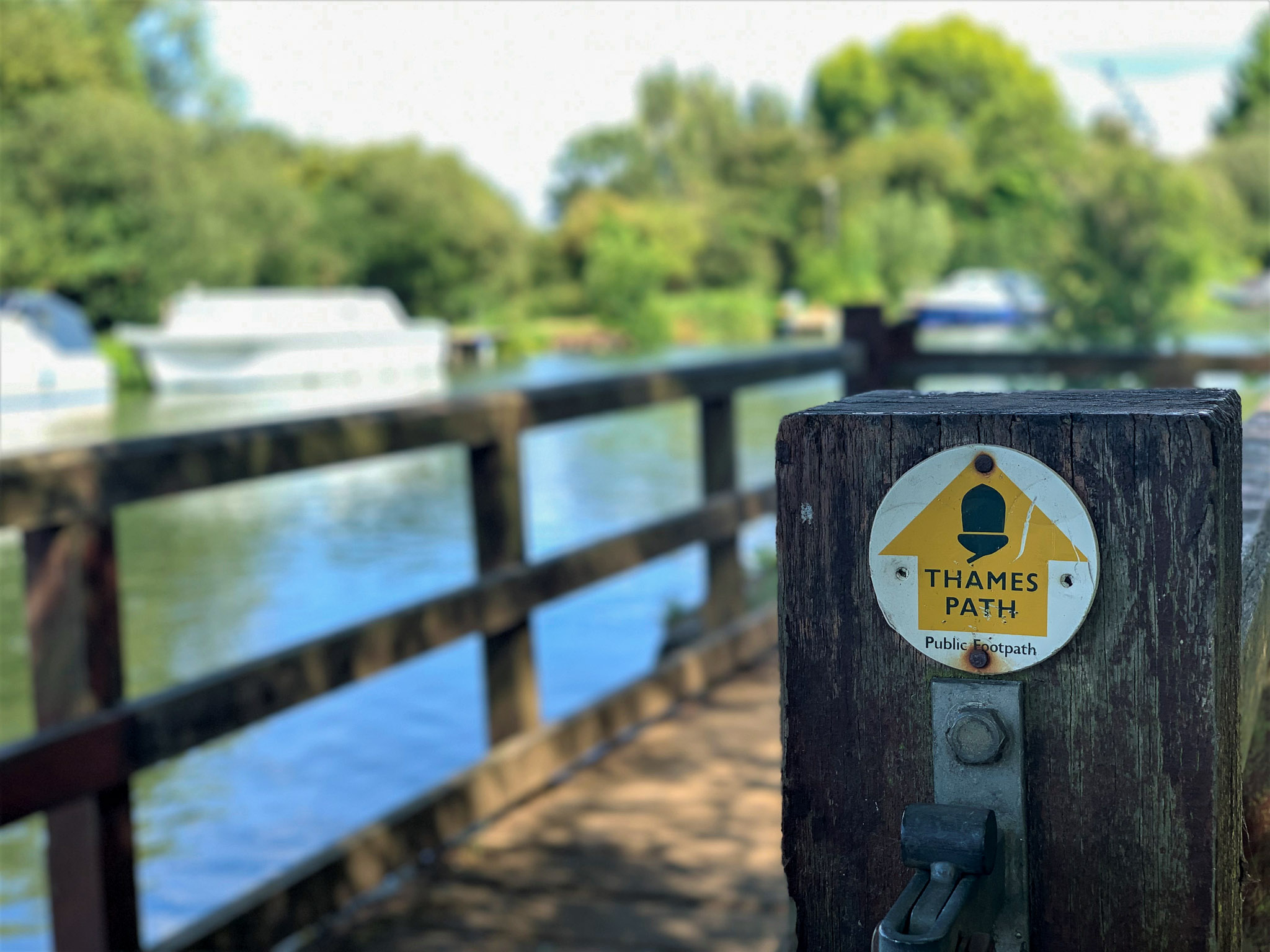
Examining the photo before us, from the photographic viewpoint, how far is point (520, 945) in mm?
2381

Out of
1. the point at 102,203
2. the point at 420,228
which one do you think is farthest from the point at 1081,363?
the point at 420,228

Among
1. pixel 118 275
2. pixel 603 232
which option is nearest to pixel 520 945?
pixel 118 275

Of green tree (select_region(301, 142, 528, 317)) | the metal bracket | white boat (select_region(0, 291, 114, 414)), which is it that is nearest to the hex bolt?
the metal bracket

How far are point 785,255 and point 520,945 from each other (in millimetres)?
57449

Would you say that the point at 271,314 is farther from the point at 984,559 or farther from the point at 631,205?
the point at 984,559

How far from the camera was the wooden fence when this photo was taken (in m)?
2.00

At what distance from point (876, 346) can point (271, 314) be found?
2856cm

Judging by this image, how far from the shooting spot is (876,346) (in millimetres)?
4508

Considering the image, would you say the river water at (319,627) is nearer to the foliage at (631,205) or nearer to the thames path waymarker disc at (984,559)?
the thames path waymarker disc at (984,559)

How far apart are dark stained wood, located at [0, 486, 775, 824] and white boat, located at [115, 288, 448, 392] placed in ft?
91.9

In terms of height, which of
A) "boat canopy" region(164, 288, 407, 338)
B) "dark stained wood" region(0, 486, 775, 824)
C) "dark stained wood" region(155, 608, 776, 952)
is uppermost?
"boat canopy" region(164, 288, 407, 338)

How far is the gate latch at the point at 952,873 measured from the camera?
0.77m

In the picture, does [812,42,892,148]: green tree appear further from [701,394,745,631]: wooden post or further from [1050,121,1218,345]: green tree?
[701,394,745,631]: wooden post

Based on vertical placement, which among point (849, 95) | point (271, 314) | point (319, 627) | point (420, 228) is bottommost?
point (319, 627)
